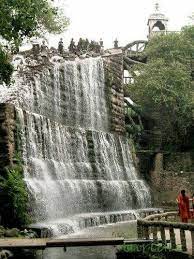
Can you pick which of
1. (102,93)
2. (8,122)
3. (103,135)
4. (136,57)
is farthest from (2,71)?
(136,57)

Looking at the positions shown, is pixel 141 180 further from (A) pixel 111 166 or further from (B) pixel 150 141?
(B) pixel 150 141

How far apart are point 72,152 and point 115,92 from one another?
34.0ft

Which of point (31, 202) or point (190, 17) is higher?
point (190, 17)

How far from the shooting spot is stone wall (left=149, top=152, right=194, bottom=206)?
31516mm

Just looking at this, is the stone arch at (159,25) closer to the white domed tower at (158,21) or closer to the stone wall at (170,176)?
the white domed tower at (158,21)

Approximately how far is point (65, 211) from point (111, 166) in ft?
25.7

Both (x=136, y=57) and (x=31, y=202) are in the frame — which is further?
(x=136, y=57)

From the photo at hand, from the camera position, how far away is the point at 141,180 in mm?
30750

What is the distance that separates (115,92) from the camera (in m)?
34.3

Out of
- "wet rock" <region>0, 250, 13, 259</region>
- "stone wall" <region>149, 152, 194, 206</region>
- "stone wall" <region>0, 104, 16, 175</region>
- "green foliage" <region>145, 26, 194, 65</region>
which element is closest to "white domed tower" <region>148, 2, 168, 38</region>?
"green foliage" <region>145, 26, 194, 65</region>

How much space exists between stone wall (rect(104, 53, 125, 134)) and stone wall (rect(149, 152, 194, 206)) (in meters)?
3.52

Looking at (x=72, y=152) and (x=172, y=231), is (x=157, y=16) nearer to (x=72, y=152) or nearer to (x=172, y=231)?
(x=72, y=152)

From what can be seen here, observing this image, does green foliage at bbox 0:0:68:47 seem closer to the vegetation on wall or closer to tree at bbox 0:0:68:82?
tree at bbox 0:0:68:82

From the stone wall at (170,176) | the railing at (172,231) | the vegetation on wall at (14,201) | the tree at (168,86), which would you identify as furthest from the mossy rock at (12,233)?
the tree at (168,86)
